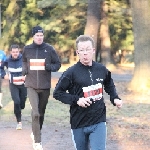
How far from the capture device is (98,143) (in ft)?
19.0

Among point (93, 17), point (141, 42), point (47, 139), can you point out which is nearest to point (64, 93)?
point (47, 139)

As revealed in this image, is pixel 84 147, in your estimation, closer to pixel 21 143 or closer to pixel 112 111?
pixel 21 143

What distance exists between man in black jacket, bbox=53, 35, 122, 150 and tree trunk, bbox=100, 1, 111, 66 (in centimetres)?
2665

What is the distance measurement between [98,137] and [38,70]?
3375mm

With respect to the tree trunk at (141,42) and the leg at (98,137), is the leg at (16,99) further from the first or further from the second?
the tree trunk at (141,42)

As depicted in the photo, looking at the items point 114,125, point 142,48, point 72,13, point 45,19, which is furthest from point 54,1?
point 114,125

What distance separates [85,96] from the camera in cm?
577

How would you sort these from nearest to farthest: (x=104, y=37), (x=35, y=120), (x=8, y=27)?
1. (x=35, y=120)
2. (x=104, y=37)
3. (x=8, y=27)

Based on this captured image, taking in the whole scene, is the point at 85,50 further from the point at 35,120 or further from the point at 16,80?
the point at 16,80

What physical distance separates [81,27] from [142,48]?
1579 cm

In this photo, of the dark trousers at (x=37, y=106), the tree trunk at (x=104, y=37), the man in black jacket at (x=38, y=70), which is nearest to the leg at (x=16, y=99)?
the dark trousers at (x=37, y=106)

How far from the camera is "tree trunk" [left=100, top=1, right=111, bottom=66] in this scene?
110 ft

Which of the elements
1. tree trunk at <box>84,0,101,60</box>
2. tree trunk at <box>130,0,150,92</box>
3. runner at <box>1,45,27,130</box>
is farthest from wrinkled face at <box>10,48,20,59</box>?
tree trunk at <box>84,0,101,60</box>

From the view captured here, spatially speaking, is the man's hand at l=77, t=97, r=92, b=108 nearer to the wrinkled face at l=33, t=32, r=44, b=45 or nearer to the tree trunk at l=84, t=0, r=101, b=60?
the wrinkled face at l=33, t=32, r=44, b=45
